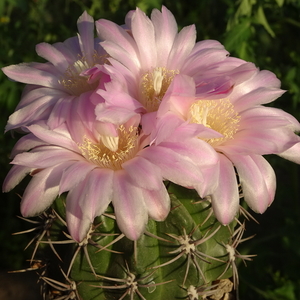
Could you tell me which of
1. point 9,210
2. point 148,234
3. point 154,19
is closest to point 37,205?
point 148,234

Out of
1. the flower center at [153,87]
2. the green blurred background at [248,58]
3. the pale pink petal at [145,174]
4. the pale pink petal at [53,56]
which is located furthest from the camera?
the green blurred background at [248,58]

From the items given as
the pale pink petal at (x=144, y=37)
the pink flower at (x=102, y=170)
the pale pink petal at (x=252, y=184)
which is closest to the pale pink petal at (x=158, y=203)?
the pink flower at (x=102, y=170)

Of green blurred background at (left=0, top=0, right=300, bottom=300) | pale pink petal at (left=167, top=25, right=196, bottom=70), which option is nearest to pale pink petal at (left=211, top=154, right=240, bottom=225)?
pale pink petal at (left=167, top=25, right=196, bottom=70)

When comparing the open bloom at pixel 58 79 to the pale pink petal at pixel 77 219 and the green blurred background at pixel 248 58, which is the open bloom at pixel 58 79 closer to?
the pale pink petal at pixel 77 219

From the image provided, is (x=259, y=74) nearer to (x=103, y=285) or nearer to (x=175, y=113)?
(x=175, y=113)

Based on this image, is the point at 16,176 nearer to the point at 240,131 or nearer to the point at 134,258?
the point at 134,258

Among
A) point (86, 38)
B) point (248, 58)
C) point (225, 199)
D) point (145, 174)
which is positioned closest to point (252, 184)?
point (225, 199)

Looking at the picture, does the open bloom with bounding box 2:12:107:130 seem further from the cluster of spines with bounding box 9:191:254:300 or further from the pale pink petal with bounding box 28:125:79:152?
the cluster of spines with bounding box 9:191:254:300
